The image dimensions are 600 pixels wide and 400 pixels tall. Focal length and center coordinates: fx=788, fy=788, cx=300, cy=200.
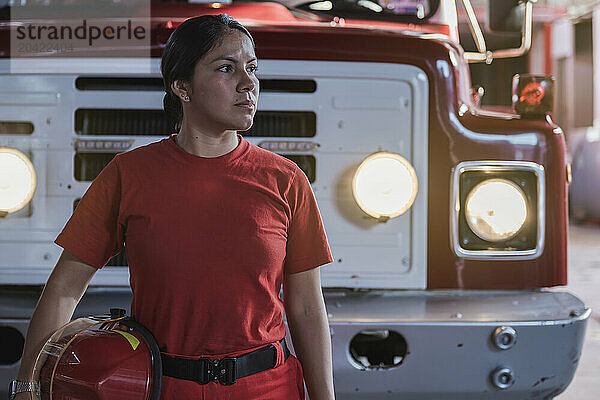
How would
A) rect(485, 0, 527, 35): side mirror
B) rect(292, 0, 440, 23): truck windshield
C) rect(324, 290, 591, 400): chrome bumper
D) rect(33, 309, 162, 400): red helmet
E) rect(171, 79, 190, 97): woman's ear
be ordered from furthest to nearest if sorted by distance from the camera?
rect(292, 0, 440, 23): truck windshield
rect(485, 0, 527, 35): side mirror
rect(324, 290, 591, 400): chrome bumper
rect(171, 79, 190, 97): woman's ear
rect(33, 309, 162, 400): red helmet

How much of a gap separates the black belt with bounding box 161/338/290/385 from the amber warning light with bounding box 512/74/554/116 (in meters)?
1.39

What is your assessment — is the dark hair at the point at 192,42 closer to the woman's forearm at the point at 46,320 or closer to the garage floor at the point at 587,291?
the woman's forearm at the point at 46,320

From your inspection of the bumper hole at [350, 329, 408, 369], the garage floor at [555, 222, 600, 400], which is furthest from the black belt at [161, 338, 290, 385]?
the garage floor at [555, 222, 600, 400]

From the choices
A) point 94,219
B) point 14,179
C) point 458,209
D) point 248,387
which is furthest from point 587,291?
point 94,219

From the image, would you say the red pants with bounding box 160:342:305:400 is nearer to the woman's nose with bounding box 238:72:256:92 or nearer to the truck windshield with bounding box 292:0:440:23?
the woman's nose with bounding box 238:72:256:92

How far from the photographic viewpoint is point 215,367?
1563mm

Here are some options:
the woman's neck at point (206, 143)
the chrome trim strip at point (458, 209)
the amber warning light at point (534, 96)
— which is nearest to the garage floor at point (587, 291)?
the chrome trim strip at point (458, 209)

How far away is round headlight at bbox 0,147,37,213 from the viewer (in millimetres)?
2408

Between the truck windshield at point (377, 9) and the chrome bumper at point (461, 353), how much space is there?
53.9 inches

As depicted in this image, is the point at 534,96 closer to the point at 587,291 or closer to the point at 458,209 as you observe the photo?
the point at 458,209

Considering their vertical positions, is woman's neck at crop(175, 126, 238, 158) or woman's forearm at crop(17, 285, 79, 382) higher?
woman's neck at crop(175, 126, 238, 158)

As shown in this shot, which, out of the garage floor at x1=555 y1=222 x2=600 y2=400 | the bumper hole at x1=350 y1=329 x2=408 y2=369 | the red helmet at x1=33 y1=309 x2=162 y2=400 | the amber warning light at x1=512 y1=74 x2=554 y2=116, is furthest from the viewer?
A: the garage floor at x1=555 y1=222 x2=600 y2=400

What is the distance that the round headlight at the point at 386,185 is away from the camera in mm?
2400

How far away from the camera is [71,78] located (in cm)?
243
